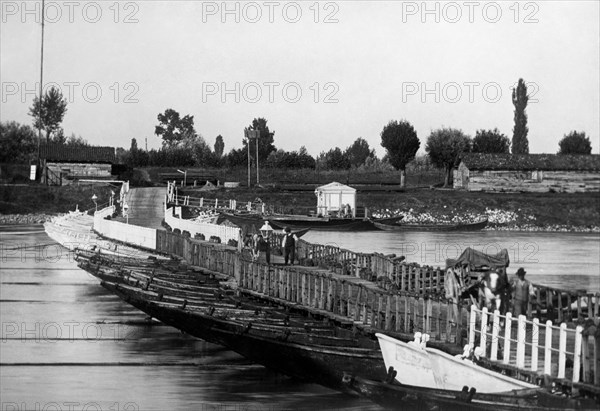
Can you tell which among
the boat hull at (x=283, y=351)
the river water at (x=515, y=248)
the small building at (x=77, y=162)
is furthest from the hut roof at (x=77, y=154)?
the boat hull at (x=283, y=351)

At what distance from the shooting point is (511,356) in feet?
83.5

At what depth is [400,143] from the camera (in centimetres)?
17088

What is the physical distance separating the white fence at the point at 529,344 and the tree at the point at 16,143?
437 feet

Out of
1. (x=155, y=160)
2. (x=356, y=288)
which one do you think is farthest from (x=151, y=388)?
(x=155, y=160)

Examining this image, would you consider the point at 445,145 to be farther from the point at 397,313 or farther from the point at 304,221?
the point at 397,313

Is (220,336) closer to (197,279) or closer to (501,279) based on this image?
(501,279)

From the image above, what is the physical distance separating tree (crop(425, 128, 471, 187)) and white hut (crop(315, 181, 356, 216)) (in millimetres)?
56171

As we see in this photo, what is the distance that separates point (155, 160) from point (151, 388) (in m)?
136

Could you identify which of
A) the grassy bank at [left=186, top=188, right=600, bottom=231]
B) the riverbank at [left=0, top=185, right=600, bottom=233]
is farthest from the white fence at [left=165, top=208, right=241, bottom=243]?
the grassy bank at [left=186, top=188, right=600, bottom=231]

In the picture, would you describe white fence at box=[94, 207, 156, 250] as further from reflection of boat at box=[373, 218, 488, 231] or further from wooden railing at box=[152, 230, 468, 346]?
reflection of boat at box=[373, 218, 488, 231]

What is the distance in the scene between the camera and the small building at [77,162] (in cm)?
13700

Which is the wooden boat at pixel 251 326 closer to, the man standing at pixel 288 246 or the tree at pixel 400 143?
the man standing at pixel 288 246

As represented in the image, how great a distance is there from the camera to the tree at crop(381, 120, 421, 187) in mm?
170500

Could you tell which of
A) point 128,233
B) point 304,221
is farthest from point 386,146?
point 128,233
